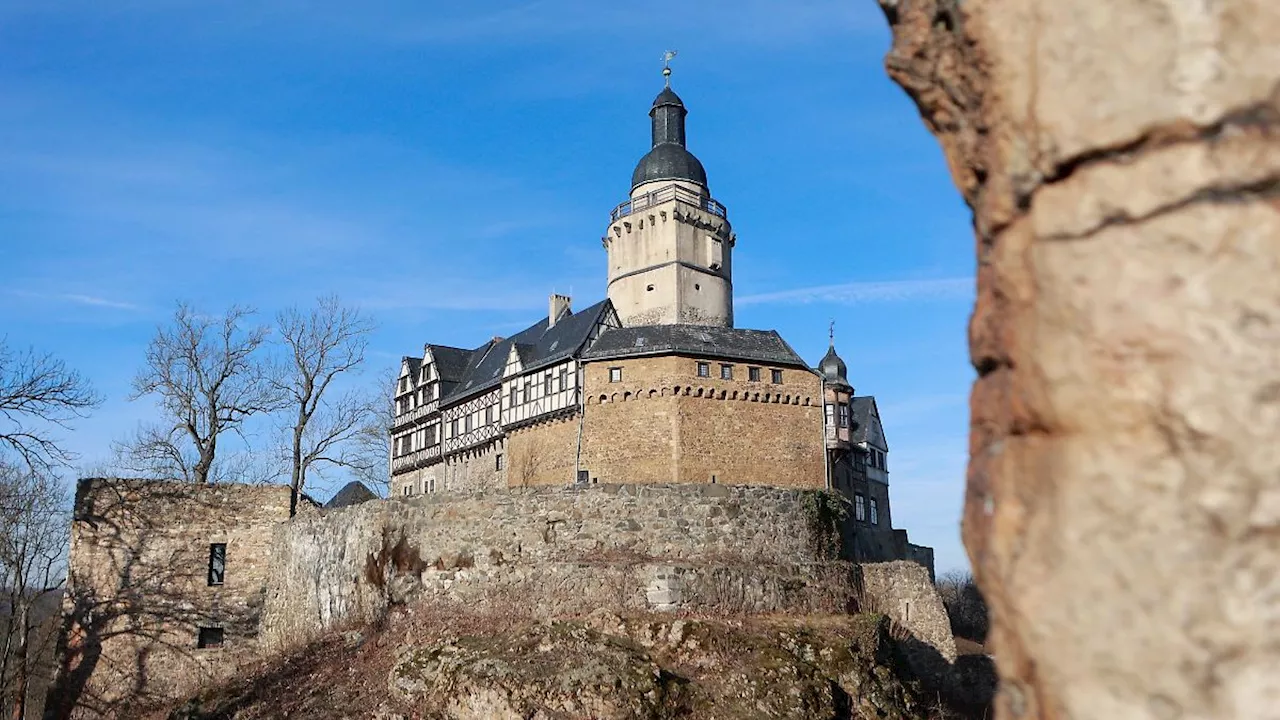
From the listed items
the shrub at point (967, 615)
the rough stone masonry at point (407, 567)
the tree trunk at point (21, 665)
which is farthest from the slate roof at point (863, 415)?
the tree trunk at point (21, 665)

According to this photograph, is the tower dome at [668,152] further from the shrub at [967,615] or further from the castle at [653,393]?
the shrub at [967,615]

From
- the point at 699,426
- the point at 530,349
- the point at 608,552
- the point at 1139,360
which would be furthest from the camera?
the point at 530,349

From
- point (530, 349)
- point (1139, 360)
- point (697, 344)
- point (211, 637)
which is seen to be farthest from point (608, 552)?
point (530, 349)

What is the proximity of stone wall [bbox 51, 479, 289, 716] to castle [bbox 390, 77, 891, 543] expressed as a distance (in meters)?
7.74

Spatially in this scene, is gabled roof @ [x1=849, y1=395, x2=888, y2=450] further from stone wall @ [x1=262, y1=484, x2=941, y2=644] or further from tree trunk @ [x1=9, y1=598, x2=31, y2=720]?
tree trunk @ [x1=9, y1=598, x2=31, y2=720]

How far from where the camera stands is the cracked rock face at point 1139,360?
2.19 metres

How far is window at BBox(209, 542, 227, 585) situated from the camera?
100 ft

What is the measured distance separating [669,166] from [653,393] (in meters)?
17.2

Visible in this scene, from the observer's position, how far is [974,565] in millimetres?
2863

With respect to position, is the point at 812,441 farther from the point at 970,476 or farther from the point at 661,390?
the point at 970,476

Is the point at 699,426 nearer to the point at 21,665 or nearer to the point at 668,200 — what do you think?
the point at 668,200

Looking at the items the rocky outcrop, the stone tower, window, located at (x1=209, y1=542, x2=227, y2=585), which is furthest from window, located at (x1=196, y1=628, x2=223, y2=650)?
the stone tower

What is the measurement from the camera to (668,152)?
51688mm

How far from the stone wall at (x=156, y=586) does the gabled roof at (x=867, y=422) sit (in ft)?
97.7
